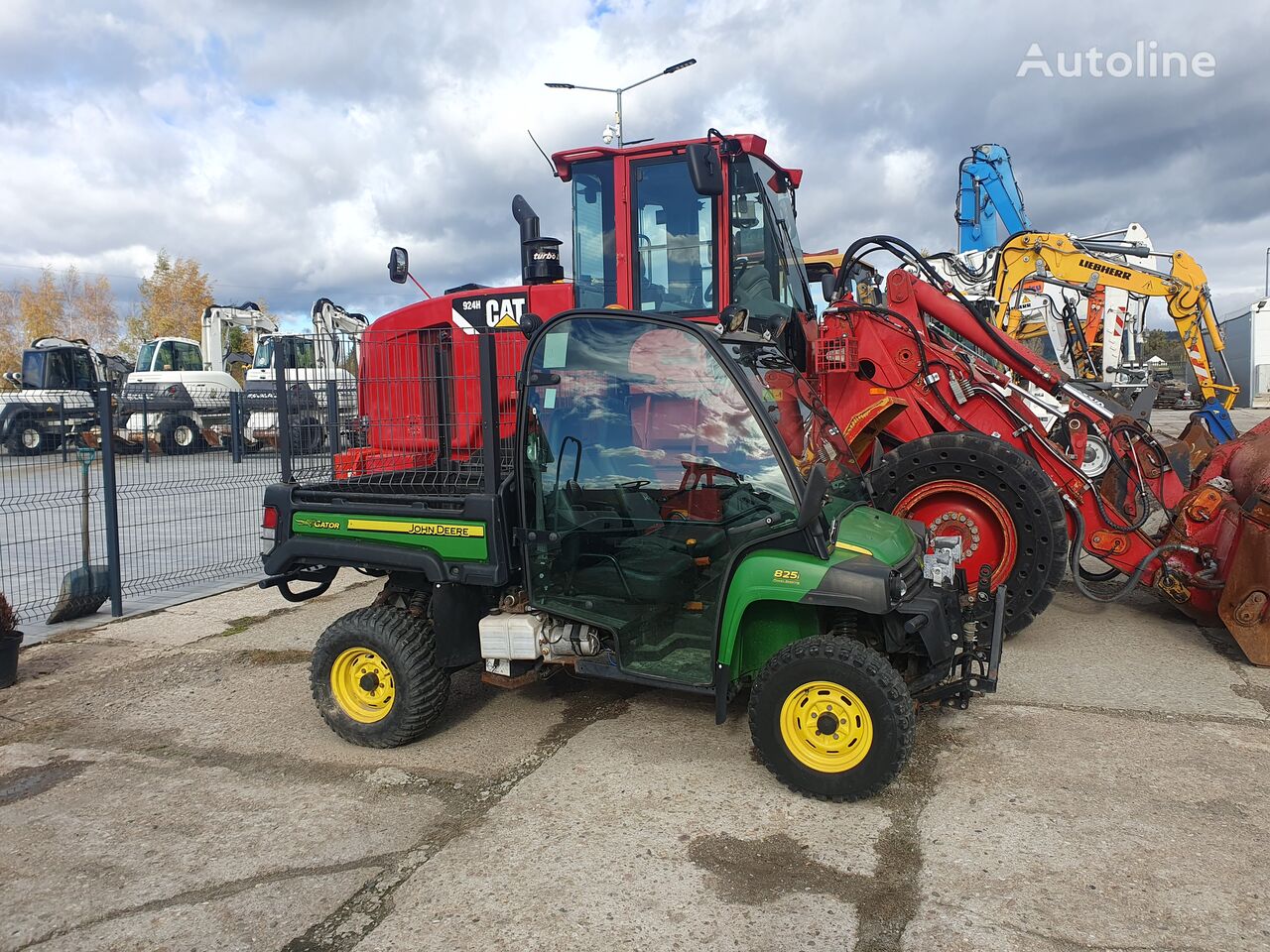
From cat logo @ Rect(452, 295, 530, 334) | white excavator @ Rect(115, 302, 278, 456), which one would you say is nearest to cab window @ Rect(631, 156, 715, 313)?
cat logo @ Rect(452, 295, 530, 334)

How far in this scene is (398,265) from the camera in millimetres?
6180

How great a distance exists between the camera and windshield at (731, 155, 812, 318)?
18.9 ft

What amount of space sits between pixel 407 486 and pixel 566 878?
2.01 metres

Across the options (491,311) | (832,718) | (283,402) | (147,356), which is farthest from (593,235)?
(147,356)

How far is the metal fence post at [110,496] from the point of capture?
21.8 ft

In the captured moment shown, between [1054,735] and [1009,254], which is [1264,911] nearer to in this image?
[1054,735]

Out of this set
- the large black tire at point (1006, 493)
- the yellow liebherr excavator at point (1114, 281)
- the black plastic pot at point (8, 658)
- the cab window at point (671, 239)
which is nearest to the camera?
the black plastic pot at point (8, 658)

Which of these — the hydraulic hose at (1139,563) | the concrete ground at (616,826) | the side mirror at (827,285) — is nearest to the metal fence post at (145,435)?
the concrete ground at (616,826)

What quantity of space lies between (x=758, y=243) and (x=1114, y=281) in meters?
5.94

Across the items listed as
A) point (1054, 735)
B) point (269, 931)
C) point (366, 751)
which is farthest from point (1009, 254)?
point (269, 931)

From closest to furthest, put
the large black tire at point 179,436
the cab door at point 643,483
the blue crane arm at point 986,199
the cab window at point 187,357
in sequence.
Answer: the cab door at point 643,483
the large black tire at point 179,436
the blue crane arm at point 986,199
the cab window at point 187,357

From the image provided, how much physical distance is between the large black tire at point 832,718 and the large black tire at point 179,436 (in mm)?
8417

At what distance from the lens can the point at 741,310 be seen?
3891 millimetres

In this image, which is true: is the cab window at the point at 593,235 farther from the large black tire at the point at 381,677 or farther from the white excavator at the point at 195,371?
the white excavator at the point at 195,371
